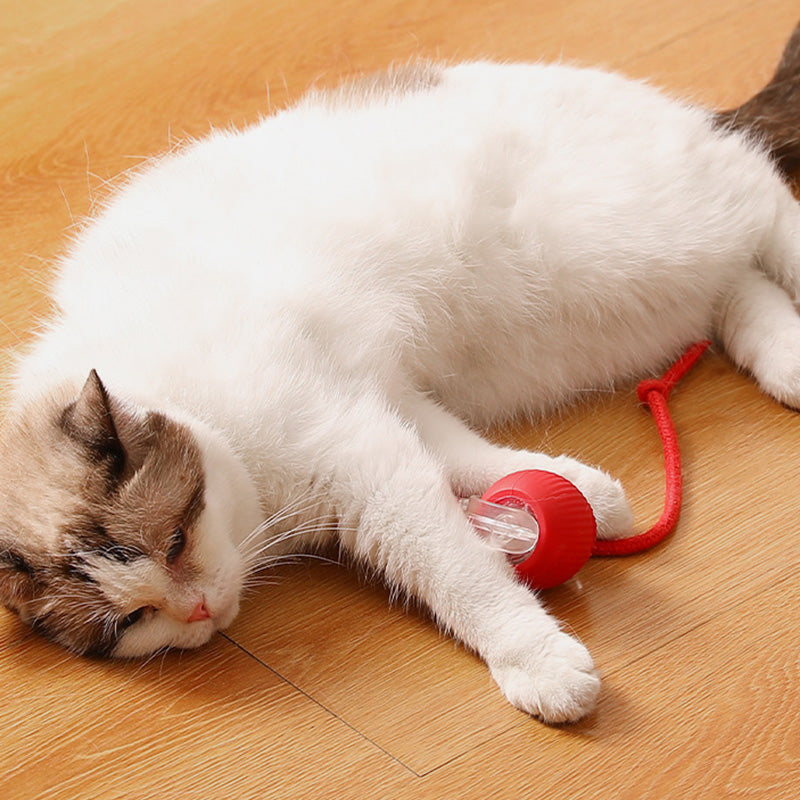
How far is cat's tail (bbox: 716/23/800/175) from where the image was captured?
7.05ft

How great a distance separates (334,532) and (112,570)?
37cm

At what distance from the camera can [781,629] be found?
4.89 feet

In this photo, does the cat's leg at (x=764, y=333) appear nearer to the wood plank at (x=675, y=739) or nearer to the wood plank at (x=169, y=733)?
the wood plank at (x=675, y=739)

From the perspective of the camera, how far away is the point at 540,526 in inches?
59.0

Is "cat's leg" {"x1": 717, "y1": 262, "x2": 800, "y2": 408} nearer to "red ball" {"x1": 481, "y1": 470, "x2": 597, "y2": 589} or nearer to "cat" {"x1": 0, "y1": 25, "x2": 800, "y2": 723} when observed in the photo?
"cat" {"x1": 0, "y1": 25, "x2": 800, "y2": 723}

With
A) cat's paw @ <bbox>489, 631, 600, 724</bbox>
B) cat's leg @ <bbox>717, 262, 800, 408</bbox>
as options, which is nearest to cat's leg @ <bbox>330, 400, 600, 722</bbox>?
cat's paw @ <bbox>489, 631, 600, 724</bbox>

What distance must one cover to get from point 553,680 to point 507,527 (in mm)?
254

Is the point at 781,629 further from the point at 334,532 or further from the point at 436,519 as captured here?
the point at 334,532

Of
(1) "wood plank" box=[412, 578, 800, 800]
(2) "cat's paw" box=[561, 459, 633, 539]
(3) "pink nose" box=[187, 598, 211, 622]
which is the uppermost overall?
(3) "pink nose" box=[187, 598, 211, 622]

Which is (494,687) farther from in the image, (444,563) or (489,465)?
(489,465)

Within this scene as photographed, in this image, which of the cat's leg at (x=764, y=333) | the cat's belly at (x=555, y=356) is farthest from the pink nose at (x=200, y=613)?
the cat's leg at (x=764, y=333)

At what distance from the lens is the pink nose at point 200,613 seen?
142cm

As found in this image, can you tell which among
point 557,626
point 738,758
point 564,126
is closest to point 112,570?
point 557,626

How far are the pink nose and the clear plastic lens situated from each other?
1.32 feet
